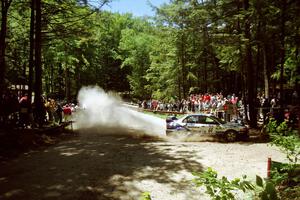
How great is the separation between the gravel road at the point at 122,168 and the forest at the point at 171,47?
149 inches

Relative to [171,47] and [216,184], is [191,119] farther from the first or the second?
[171,47]

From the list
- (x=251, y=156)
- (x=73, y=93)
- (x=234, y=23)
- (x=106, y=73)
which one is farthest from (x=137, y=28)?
(x=251, y=156)

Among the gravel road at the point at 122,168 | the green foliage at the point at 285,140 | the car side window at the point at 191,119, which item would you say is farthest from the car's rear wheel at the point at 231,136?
the green foliage at the point at 285,140

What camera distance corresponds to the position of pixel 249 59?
24.4 m

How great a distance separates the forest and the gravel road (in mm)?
3777

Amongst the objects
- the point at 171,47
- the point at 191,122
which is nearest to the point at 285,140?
the point at 191,122

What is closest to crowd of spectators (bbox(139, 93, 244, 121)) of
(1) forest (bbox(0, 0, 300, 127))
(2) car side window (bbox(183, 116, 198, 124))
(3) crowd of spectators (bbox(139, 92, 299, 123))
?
(3) crowd of spectators (bbox(139, 92, 299, 123))

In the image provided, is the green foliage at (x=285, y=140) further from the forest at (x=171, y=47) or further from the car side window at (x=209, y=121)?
the car side window at (x=209, y=121)

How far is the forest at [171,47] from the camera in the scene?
69.0 ft

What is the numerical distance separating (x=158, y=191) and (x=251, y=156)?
6.46 m

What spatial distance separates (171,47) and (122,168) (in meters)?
40.8

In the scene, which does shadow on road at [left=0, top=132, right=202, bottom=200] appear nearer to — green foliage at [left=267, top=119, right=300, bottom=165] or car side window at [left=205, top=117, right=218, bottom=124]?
car side window at [left=205, top=117, right=218, bottom=124]

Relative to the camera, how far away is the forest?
69.0ft

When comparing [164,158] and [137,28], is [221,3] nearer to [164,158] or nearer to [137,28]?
[164,158]
